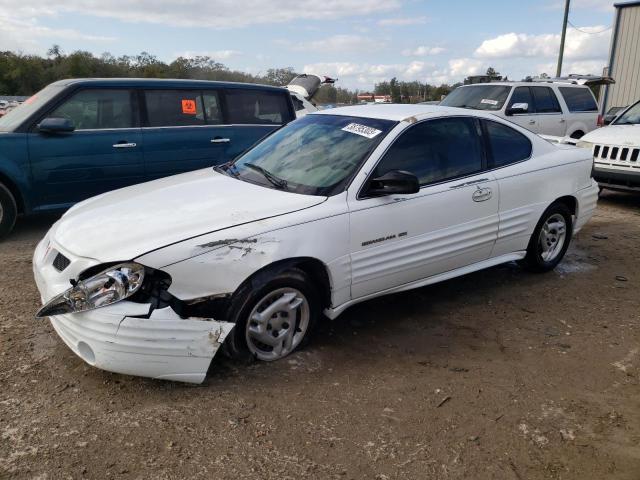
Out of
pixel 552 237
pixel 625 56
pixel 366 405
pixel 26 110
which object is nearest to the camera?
pixel 366 405

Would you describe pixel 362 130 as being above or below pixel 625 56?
below

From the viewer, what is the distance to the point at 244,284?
3.17 m

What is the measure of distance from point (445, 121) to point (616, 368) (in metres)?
2.14

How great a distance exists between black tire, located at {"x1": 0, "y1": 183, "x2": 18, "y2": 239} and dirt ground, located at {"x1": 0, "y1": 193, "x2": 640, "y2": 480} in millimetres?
1752

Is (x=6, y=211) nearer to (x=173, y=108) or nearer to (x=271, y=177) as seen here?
(x=173, y=108)

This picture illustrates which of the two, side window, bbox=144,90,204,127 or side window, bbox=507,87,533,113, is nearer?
side window, bbox=144,90,204,127

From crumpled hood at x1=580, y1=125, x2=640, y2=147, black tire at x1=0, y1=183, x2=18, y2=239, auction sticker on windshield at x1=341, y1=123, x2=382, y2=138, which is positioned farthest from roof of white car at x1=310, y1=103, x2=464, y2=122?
crumpled hood at x1=580, y1=125, x2=640, y2=147

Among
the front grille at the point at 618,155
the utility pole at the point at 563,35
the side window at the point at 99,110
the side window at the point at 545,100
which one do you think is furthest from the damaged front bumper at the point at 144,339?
the utility pole at the point at 563,35

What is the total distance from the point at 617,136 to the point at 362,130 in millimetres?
5918

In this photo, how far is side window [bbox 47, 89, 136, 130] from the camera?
20.1 feet

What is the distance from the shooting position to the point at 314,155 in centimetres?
403

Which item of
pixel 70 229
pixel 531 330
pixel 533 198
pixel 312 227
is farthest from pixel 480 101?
pixel 70 229

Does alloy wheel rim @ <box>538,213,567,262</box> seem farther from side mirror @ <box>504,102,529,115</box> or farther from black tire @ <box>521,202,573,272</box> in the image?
side mirror @ <box>504,102,529,115</box>

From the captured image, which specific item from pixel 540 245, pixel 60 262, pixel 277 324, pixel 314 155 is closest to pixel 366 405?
pixel 277 324
